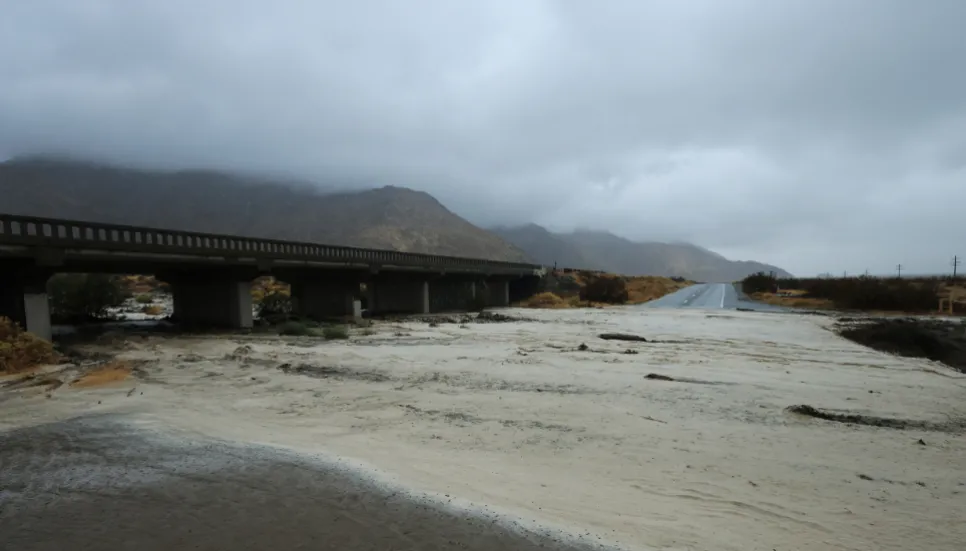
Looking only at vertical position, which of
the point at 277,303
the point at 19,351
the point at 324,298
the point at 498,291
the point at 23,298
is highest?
the point at 23,298

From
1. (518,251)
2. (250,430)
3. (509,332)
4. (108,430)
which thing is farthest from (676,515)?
(518,251)

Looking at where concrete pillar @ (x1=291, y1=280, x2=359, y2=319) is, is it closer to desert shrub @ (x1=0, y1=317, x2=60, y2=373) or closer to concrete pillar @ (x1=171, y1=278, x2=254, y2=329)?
concrete pillar @ (x1=171, y1=278, x2=254, y2=329)

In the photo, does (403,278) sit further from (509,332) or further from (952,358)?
(952,358)

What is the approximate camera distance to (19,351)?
14.8m

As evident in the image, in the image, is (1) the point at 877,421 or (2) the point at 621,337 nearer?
(1) the point at 877,421

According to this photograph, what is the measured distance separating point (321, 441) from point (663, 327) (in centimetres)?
2716

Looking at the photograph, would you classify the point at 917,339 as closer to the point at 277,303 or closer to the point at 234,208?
the point at 277,303

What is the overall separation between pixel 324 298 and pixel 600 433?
35839 mm

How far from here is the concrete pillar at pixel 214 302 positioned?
30531 mm

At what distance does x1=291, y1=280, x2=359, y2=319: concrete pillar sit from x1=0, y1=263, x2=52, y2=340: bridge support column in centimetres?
2052

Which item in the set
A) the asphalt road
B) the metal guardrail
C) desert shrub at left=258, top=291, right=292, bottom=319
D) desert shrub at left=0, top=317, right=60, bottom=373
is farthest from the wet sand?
the asphalt road

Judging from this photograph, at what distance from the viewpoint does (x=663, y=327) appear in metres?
32.0

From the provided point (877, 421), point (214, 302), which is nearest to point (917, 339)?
point (877, 421)

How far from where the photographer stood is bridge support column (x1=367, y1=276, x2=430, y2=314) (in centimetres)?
5184
